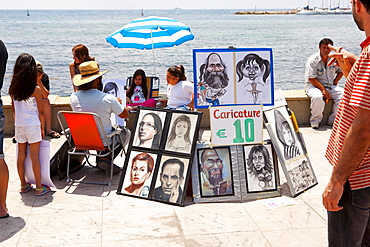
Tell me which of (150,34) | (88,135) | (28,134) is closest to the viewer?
(28,134)

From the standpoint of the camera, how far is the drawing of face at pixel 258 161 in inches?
191

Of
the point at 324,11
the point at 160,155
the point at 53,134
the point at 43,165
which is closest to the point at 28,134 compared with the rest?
the point at 43,165

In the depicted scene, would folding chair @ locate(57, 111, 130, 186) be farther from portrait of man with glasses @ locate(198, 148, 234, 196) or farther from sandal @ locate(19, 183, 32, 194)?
portrait of man with glasses @ locate(198, 148, 234, 196)

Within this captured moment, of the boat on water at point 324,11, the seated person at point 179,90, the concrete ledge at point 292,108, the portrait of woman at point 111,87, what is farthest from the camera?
the boat on water at point 324,11

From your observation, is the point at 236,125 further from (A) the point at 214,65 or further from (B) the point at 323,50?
(B) the point at 323,50

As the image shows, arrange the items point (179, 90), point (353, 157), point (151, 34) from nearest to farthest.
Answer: point (353, 157)
point (179, 90)
point (151, 34)

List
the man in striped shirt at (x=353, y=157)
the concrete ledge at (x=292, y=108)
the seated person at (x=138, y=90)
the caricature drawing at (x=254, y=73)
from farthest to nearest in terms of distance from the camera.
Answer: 1. the seated person at (x=138, y=90)
2. the concrete ledge at (x=292, y=108)
3. the caricature drawing at (x=254, y=73)
4. the man in striped shirt at (x=353, y=157)

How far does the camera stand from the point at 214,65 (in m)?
5.32

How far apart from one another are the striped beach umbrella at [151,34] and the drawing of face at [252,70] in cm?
306

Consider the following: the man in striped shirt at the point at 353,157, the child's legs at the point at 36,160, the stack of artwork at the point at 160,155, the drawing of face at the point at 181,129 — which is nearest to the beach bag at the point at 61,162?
the child's legs at the point at 36,160

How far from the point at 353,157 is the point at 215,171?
2.59 m

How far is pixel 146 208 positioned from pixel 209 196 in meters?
0.63

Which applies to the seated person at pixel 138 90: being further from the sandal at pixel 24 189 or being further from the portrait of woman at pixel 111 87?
the sandal at pixel 24 189

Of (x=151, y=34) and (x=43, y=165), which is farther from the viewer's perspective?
(x=151, y=34)
